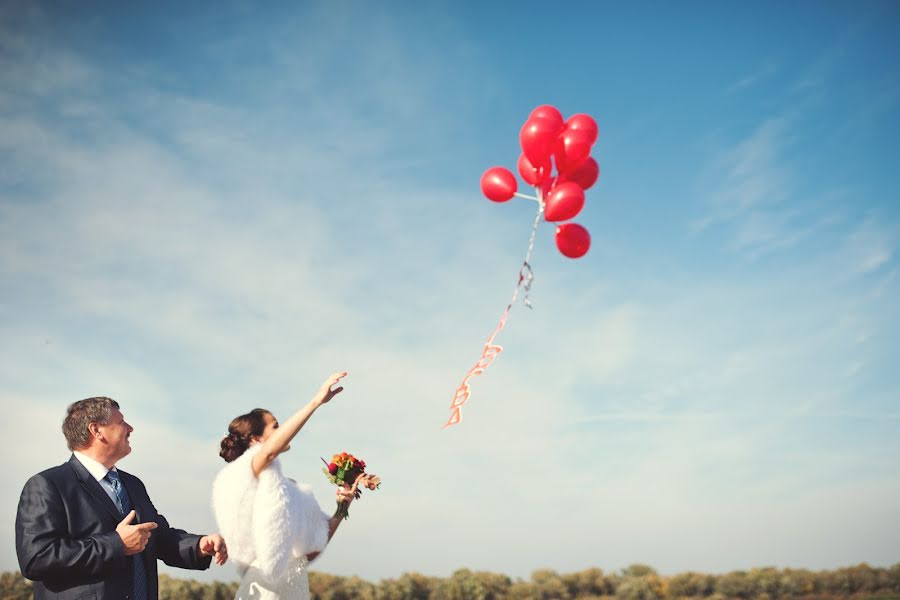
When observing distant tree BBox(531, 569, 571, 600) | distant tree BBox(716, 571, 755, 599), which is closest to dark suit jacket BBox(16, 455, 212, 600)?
distant tree BBox(531, 569, 571, 600)

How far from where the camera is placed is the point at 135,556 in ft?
13.8

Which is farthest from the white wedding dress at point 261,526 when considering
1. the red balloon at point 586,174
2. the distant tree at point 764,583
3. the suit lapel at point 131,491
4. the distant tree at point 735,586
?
the distant tree at point 764,583

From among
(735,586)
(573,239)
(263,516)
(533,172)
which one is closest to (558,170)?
(533,172)

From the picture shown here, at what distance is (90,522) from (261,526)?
1.01 m

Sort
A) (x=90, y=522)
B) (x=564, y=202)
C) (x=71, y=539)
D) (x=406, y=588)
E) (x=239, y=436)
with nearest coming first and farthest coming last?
(x=71, y=539)
(x=90, y=522)
(x=239, y=436)
(x=564, y=202)
(x=406, y=588)

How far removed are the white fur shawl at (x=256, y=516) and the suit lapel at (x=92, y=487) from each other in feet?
2.18

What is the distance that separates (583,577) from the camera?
15859 millimetres

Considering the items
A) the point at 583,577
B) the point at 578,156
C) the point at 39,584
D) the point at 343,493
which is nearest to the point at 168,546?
the point at 39,584

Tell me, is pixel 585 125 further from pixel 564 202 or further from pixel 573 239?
pixel 573 239

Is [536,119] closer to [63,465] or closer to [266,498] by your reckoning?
[266,498]

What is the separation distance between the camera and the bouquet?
5391mm

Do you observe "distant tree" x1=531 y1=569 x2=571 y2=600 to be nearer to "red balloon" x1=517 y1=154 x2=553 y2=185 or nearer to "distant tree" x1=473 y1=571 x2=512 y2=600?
"distant tree" x1=473 y1=571 x2=512 y2=600

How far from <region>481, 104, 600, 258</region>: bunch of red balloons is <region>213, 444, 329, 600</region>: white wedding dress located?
400 cm

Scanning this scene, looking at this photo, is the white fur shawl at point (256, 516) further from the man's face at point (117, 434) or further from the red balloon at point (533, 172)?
the red balloon at point (533, 172)
